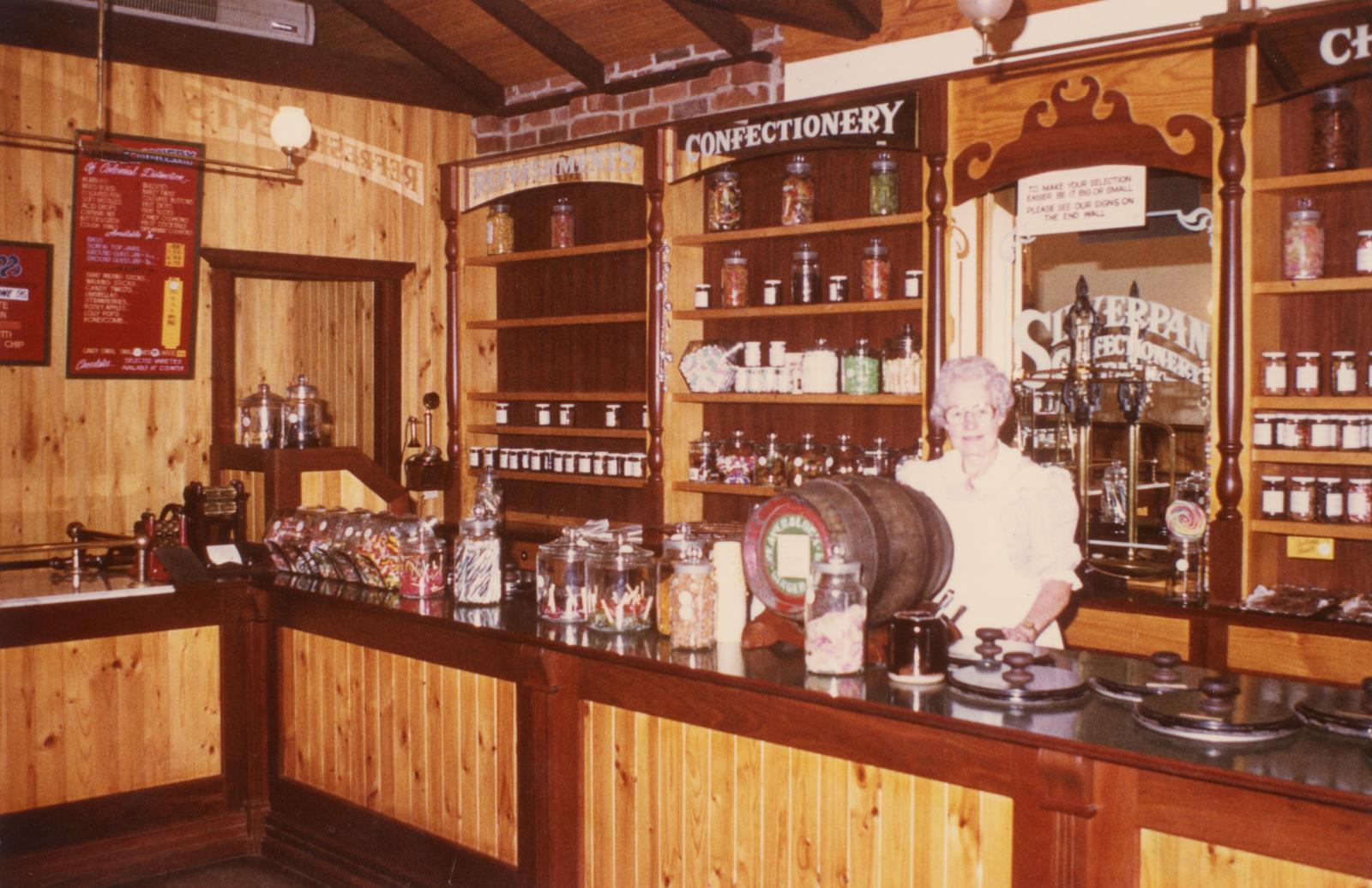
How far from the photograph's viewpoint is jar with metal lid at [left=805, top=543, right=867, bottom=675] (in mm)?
2463

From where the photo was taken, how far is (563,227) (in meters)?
5.85

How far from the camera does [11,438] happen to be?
5.07m

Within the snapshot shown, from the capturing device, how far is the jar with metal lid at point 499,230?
20.1ft

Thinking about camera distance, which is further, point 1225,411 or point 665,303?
point 665,303

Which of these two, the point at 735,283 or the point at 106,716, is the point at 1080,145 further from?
the point at 106,716

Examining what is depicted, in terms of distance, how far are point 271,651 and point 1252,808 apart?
302cm

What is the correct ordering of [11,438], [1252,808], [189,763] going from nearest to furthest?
[1252,808] → [189,763] → [11,438]

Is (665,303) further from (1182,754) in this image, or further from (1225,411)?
(1182,754)

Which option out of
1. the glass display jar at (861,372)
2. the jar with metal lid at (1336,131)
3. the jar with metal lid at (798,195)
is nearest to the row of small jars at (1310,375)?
the jar with metal lid at (1336,131)

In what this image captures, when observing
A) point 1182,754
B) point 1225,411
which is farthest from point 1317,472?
point 1182,754

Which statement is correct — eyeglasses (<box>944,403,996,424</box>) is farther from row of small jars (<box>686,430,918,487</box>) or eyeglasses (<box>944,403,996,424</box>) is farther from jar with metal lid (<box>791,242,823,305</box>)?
jar with metal lid (<box>791,242,823,305</box>)

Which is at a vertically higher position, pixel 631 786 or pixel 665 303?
pixel 665 303

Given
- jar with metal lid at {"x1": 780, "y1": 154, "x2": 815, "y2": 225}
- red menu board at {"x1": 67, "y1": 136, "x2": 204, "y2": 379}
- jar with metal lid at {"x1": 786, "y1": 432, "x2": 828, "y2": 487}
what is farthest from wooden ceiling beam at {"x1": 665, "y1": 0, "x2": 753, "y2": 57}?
red menu board at {"x1": 67, "y1": 136, "x2": 204, "y2": 379}

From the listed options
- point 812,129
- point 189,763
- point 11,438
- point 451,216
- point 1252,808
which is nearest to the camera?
point 1252,808
